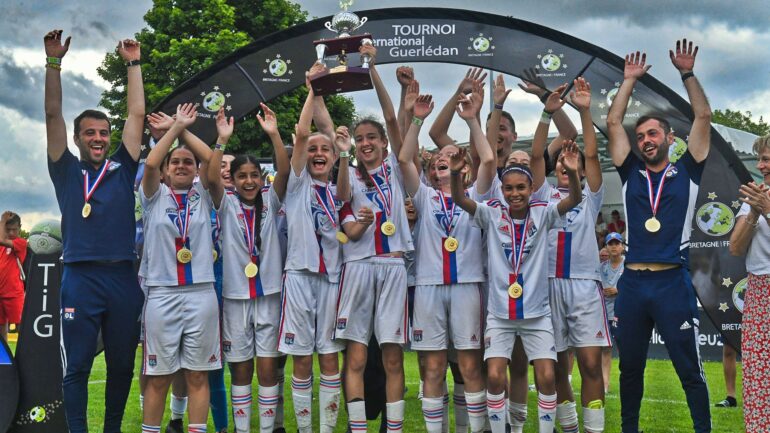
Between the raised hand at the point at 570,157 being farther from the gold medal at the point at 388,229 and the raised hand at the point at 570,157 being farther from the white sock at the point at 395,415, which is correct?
the white sock at the point at 395,415

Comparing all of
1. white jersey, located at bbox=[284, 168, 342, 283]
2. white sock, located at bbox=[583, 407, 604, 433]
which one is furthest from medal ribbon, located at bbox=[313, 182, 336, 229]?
white sock, located at bbox=[583, 407, 604, 433]

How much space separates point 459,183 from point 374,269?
3.08ft

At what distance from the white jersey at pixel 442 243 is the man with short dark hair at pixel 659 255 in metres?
1.13

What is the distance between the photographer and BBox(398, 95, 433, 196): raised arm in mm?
5578

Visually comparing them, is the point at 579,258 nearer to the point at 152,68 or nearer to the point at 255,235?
the point at 255,235

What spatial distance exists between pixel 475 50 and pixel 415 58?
72cm

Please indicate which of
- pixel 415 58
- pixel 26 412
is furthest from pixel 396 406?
pixel 415 58

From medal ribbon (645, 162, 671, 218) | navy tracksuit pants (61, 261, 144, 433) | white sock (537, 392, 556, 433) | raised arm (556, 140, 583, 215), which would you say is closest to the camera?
navy tracksuit pants (61, 261, 144, 433)

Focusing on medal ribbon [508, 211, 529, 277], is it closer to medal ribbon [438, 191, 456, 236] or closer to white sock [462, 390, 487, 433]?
medal ribbon [438, 191, 456, 236]

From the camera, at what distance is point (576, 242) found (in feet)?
18.3

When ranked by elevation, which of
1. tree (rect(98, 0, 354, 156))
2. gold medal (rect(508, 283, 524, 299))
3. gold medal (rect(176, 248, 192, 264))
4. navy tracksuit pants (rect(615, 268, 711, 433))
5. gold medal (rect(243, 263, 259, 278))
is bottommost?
navy tracksuit pants (rect(615, 268, 711, 433))

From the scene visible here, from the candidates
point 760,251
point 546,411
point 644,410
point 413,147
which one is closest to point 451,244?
point 413,147

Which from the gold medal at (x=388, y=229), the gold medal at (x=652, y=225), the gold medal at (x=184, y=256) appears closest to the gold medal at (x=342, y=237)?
the gold medal at (x=388, y=229)

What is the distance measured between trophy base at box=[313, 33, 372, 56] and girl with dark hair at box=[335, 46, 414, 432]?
3.12 feet
